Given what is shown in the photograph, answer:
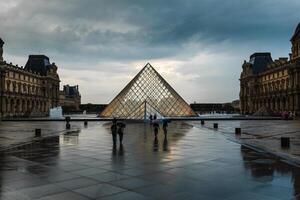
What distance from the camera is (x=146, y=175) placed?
314 inches

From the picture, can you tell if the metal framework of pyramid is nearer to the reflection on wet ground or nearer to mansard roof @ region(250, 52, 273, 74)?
the reflection on wet ground

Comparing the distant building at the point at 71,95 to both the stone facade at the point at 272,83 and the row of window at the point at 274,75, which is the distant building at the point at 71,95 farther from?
the row of window at the point at 274,75

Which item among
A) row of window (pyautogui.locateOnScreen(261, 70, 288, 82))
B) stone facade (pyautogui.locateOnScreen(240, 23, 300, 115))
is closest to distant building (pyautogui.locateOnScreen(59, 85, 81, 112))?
stone facade (pyautogui.locateOnScreen(240, 23, 300, 115))

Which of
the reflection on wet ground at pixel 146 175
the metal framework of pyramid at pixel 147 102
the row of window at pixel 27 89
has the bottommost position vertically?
the reflection on wet ground at pixel 146 175

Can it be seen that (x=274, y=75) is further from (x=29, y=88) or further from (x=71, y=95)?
(x=71, y=95)

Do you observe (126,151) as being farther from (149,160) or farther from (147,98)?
(147,98)

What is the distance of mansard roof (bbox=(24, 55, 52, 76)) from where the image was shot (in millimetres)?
106000

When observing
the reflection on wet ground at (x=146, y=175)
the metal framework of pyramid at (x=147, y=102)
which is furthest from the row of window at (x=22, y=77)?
the reflection on wet ground at (x=146, y=175)

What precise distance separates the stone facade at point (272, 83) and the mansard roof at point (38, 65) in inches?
2272

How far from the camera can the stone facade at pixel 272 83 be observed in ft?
227

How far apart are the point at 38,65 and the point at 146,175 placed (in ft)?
343

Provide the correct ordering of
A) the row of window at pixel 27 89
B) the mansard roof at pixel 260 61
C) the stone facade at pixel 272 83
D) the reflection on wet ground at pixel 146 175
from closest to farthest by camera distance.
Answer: the reflection on wet ground at pixel 146 175
the stone facade at pixel 272 83
the row of window at pixel 27 89
the mansard roof at pixel 260 61

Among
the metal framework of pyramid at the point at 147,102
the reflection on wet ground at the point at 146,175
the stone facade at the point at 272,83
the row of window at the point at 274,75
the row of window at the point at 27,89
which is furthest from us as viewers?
the row of window at the point at 27,89

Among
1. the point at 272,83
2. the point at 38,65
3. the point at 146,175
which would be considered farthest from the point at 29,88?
the point at 146,175
